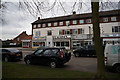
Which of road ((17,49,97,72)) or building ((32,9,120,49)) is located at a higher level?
building ((32,9,120,49))

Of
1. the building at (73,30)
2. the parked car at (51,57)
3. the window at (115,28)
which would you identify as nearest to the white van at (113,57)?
the parked car at (51,57)

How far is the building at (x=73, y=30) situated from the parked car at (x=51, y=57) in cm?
2364

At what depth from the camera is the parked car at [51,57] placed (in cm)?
1085

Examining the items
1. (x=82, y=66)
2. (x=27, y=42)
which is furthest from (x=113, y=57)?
(x=27, y=42)

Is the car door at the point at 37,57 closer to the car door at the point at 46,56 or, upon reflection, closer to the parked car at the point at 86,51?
the car door at the point at 46,56

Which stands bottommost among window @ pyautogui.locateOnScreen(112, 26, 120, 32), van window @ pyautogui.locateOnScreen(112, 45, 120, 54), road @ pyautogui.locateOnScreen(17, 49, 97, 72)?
road @ pyautogui.locateOnScreen(17, 49, 97, 72)

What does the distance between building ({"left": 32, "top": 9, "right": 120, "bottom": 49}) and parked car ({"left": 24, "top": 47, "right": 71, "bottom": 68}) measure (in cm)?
2364

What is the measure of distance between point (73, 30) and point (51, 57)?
3013 cm

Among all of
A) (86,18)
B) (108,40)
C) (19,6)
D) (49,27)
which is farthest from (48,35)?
(19,6)

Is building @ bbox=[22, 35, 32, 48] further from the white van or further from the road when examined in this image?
the white van

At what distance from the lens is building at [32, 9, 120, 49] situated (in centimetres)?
3556

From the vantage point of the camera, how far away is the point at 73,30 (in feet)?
133

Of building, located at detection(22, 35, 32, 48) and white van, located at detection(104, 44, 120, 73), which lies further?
building, located at detection(22, 35, 32, 48)

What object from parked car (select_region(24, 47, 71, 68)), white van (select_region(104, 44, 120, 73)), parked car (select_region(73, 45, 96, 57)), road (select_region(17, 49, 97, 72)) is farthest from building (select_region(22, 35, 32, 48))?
white van (select_region(104, 44, 120, 73))
